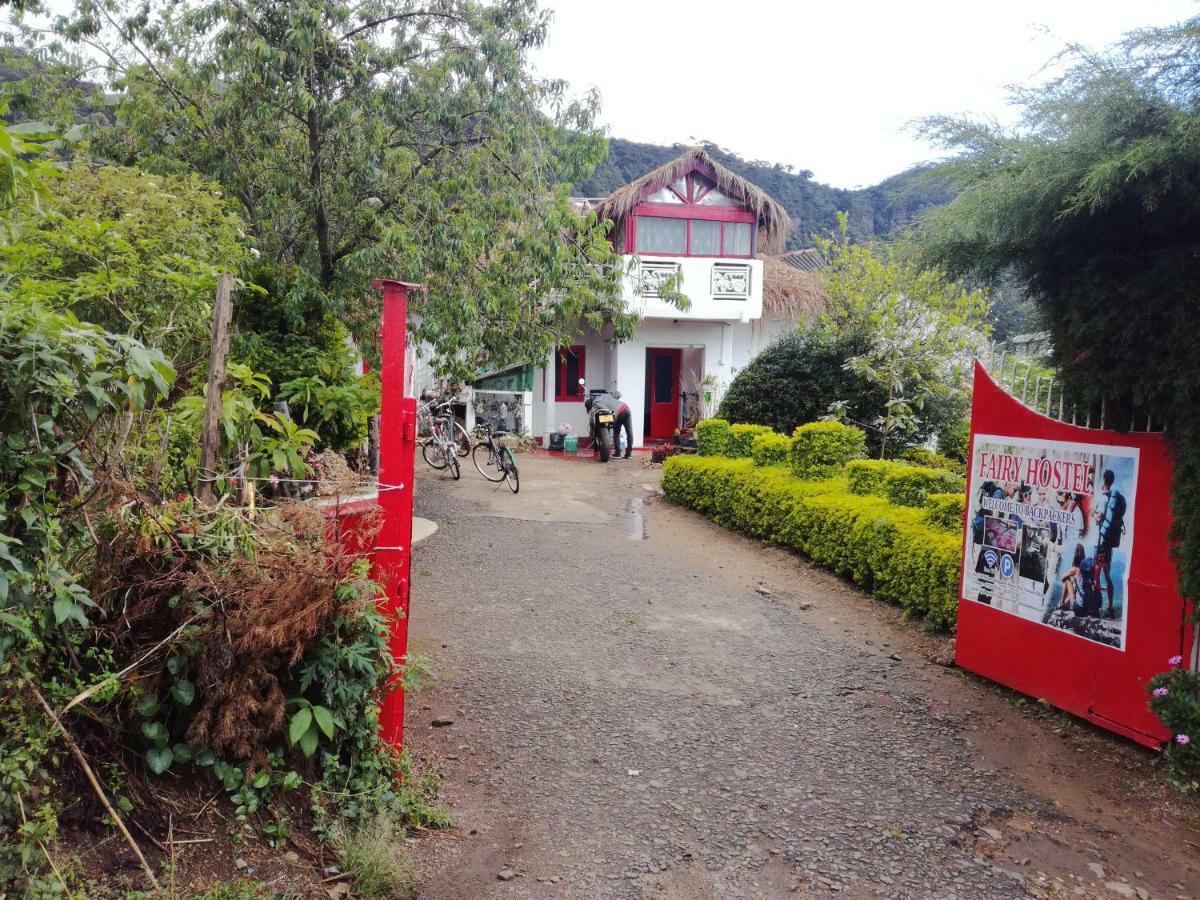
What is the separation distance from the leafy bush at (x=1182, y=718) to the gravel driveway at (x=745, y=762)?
0.14 metres

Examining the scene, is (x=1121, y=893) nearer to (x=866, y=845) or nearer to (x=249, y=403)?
(x=866, y=845)

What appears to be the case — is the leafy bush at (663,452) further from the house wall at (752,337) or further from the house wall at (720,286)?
the house wall at (752,337)

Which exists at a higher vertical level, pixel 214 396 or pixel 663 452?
pixel 214 396

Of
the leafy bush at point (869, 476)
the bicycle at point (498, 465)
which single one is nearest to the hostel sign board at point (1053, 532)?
the leafy bush at point (869, 476)

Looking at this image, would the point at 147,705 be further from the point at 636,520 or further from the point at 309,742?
the point at 636,520

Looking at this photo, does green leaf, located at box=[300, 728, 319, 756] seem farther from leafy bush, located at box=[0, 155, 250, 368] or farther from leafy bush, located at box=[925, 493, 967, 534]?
leafy bush, located at box=[925, 493, 967, 534]

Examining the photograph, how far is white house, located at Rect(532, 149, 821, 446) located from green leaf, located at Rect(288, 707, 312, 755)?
1482cm

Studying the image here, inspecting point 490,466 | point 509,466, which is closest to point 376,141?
point 509,466

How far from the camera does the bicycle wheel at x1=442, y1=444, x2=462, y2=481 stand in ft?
44.1

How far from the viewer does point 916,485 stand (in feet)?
25.6

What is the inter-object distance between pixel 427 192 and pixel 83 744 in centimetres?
637

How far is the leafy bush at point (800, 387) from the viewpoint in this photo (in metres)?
15.7

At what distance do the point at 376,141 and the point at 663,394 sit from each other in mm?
12870

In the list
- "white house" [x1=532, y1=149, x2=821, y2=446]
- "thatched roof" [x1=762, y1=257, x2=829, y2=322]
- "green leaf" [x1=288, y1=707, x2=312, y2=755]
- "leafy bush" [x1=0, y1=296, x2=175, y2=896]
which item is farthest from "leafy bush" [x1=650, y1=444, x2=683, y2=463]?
"leafy bush" [x1=0, y1=296, x2=175, y2=896]
